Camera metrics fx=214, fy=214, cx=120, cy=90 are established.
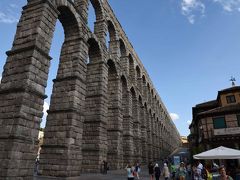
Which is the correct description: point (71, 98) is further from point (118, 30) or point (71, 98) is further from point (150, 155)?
point (150, 155)

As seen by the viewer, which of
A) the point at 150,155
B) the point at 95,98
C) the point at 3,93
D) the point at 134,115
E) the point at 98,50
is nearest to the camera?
the point at 3,93

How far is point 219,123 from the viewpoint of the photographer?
23.2m

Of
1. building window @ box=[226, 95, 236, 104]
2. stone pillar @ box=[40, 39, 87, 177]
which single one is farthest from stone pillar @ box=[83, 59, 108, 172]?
building window @ box=[226, 95, 236, 104]

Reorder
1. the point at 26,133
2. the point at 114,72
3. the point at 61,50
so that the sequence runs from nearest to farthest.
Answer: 1. the point at 26,133
2. the point at 61,50
3. the point at 114,72

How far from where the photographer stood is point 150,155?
32156 millimetres

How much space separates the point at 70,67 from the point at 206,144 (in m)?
18.3

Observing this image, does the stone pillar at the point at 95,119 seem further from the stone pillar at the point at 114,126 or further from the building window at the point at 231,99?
the building window at the point at 231,99

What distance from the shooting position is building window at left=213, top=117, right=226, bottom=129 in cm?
2297

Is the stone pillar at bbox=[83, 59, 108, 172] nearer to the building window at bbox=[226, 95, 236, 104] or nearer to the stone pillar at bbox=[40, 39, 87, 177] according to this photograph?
the stone pillar at bbox=[40, 39, 87, 177]

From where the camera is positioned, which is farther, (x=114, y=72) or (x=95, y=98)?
(x=114, y=72)

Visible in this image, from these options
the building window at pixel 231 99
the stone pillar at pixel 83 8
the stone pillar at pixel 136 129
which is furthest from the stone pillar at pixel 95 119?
the building window at pixel 231 99

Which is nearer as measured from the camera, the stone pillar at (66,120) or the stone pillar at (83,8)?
the stone pillar at (66,120)

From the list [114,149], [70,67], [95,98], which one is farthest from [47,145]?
[114,149]

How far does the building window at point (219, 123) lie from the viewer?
22969mm
